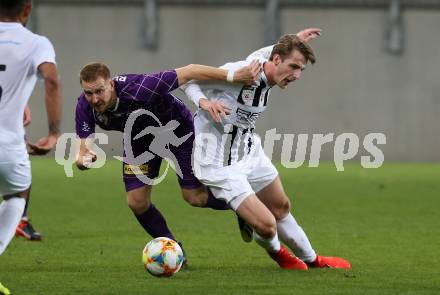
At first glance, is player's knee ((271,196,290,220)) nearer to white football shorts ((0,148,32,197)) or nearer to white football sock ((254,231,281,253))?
white football sock ((254,231,281,253))

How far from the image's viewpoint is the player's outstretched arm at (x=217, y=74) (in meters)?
7.63

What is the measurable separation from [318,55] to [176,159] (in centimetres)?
1834

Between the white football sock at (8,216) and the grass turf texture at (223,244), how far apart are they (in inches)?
25.9

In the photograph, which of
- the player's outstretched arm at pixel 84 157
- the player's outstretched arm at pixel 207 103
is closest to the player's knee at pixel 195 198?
the player's outstretched arm at pixel 207 103

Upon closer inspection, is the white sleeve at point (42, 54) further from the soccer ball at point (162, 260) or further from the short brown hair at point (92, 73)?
the soccer ball at point (162, 260)

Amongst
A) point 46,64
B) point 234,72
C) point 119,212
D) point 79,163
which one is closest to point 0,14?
point 46,64

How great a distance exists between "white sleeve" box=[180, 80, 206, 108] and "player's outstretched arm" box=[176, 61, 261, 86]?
8 centimetres

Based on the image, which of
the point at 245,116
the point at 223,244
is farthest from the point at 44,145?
the point at 223,244

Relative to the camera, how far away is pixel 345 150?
27469mm

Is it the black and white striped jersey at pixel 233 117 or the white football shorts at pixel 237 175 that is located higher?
the black and white striped jersey at pixel 233 117

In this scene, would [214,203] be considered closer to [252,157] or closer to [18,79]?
[252,157]

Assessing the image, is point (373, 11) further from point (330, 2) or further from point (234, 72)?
point (234, 72)

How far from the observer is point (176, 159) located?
27.4 feet

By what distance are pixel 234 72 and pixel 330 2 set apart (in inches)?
746
